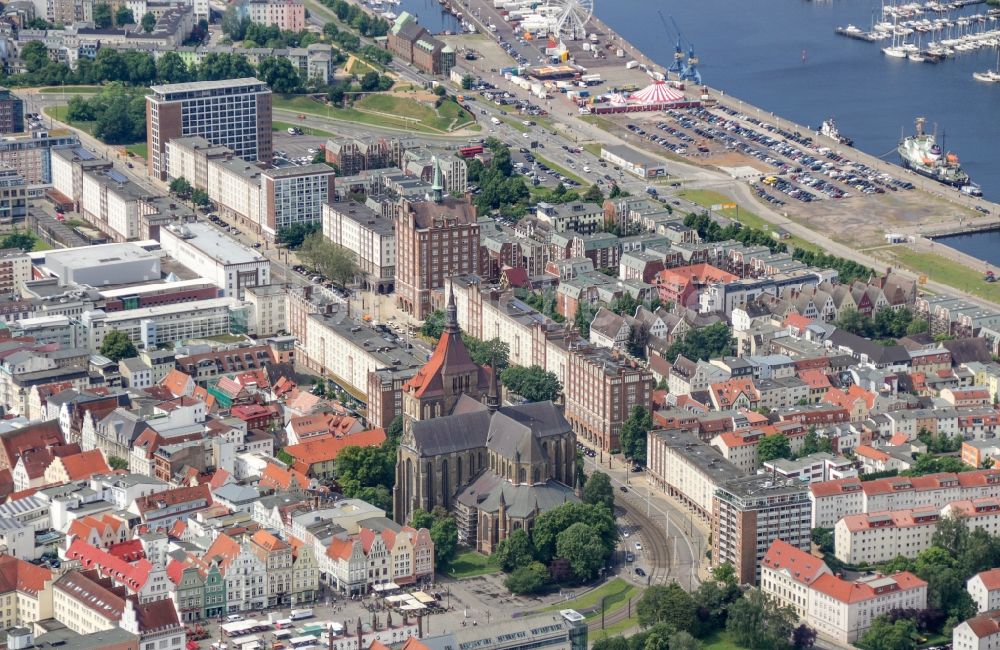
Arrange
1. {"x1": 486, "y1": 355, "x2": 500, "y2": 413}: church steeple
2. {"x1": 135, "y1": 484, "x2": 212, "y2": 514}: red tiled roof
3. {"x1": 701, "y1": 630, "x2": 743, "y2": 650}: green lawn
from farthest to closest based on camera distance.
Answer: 1. {"x1": 486, "y1": 355, "x2": 500, "y2": 413}: church steeple
2. {"x1": 135, "y1": 484, "x2": 212, "y2": 514}: red tiled roof
3. {"x1": 701, "y1": 630, "x2": 743, "y2": 650}: green lawn

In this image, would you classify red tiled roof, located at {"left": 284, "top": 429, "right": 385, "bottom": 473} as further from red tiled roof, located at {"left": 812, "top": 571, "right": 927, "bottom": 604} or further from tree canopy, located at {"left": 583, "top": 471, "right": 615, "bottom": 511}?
red tiled roof, located at {"left": 812, "top": 571, "right": 927, "bottom": 604}

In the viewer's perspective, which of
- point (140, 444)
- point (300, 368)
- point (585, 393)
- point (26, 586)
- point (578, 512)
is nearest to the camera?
point (26, 586)

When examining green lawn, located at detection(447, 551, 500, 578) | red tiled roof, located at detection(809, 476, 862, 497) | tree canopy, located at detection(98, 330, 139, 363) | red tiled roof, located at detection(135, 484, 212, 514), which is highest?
red tiled roof, located at detection(809, 476, 862, 497)

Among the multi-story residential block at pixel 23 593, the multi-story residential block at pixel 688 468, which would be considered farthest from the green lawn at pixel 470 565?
the multi-story residential block at pixel 23 593

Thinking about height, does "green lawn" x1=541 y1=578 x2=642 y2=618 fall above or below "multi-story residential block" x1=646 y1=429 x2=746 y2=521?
below

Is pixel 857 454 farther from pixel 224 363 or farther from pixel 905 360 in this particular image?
pixel 224 363

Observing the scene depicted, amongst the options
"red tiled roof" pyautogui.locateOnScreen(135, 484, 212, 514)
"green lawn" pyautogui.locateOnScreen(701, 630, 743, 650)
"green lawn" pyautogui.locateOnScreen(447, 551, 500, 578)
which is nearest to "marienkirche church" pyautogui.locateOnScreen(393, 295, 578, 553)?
"green lawn" pyautogui.locateOnScreen(447, 551, 500, 578)

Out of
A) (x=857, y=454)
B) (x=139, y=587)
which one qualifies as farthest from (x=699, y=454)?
(x=139, y=587)
